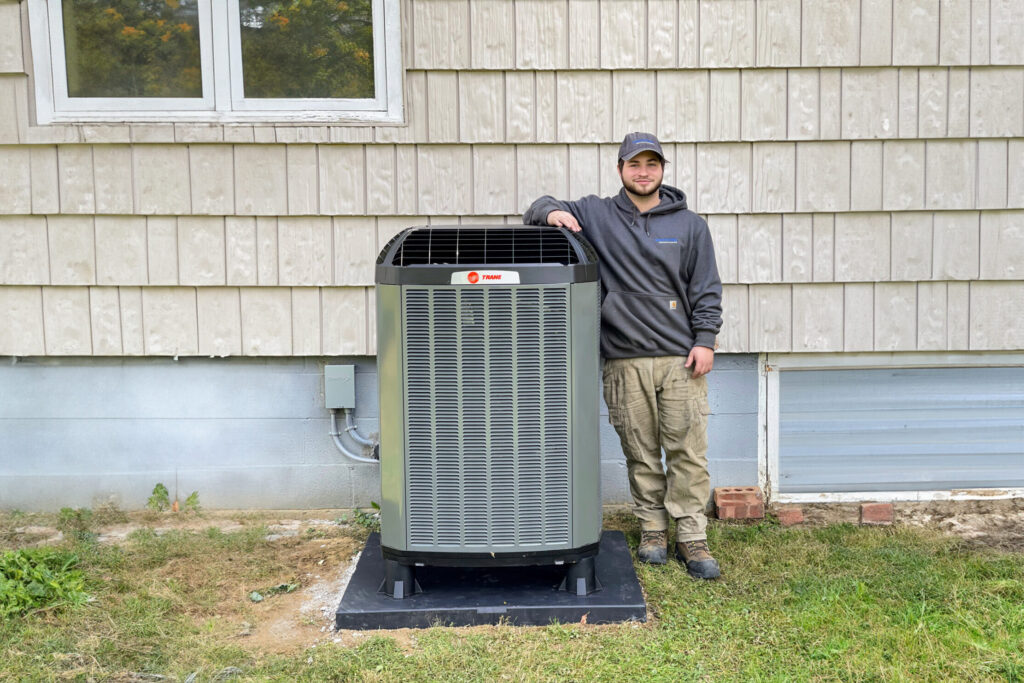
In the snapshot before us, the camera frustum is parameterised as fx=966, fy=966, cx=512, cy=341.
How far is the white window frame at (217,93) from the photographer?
4.14 metres

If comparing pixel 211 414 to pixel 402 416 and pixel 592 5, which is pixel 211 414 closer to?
pixel 402 416

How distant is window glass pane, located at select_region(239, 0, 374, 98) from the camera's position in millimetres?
4168

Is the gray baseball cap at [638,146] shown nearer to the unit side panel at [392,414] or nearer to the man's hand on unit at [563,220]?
the man's hand on unit at [563,220]

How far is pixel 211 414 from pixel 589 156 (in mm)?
2055

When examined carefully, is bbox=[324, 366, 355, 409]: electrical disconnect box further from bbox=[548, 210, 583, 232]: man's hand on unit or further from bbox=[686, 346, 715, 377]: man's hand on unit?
bbox=[686, 346, 715, 377]: man's hand on unit

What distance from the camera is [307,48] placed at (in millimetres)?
4184

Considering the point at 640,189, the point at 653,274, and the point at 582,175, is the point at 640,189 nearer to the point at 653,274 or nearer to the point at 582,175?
the point at 653,274

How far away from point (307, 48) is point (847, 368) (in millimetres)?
2788

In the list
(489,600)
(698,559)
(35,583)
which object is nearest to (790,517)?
(698,559)

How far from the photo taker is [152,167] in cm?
418

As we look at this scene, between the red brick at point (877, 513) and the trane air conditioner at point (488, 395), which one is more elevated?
the trane air conditioner at point (488, 395)

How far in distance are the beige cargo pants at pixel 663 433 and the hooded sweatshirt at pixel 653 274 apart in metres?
0.10

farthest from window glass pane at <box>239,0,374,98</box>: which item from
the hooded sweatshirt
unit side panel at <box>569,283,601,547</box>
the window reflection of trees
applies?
unit side panel at <box>569,283,601,547</box>

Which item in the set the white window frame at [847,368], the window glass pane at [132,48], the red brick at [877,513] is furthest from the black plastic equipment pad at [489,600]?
the window glass pane at [132,48]
